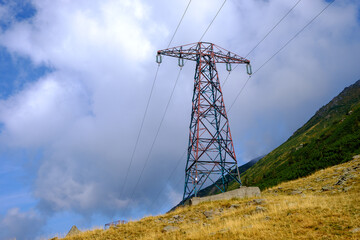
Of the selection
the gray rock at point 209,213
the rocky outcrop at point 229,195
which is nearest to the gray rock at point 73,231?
the rocky outcrop at point 229,195

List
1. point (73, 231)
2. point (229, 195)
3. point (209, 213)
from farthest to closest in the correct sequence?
point (73, 231), point (229, 195), point (209, 213)

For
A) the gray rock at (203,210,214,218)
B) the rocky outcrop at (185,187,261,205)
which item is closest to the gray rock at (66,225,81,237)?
the rocky outcrop at (185,187,261,205)

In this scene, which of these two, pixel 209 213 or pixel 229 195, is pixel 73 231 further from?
pixel 229 195

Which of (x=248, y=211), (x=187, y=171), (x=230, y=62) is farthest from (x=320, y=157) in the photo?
(x=248, y=211)

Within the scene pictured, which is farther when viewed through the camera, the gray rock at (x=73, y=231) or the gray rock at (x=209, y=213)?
the gray rock at (x=73, y=231)

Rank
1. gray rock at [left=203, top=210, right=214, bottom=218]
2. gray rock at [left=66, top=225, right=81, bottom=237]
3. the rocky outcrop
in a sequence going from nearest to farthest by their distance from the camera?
gray rock at [left=203, top=210, right=214, bottom=218] → gray rock at [left=66, top=225, right=81, bottom=237] → the rocky outcrop

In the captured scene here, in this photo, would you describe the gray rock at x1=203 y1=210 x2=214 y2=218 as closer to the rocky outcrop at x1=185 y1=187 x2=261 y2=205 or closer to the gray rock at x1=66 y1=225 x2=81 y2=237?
the rocky outcrop at x1=185 y1=187 x2=261 y2=205

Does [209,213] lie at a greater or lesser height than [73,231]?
lesser

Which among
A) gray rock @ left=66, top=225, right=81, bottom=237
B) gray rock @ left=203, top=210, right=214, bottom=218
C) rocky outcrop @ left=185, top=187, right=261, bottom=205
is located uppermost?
gray rock @ left=66, top=225, right=81, bottom=237

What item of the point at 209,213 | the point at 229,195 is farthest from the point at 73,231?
the point at 229,195

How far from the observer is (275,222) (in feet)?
32.8

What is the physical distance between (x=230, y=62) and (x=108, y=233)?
22.7 meters

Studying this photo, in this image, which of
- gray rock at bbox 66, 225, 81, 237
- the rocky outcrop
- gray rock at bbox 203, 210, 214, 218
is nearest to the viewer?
gray rock at bbox 203, 210, 214, 218

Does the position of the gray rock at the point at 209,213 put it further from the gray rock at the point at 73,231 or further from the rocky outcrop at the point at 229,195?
the gray rock at the point at 73,231
